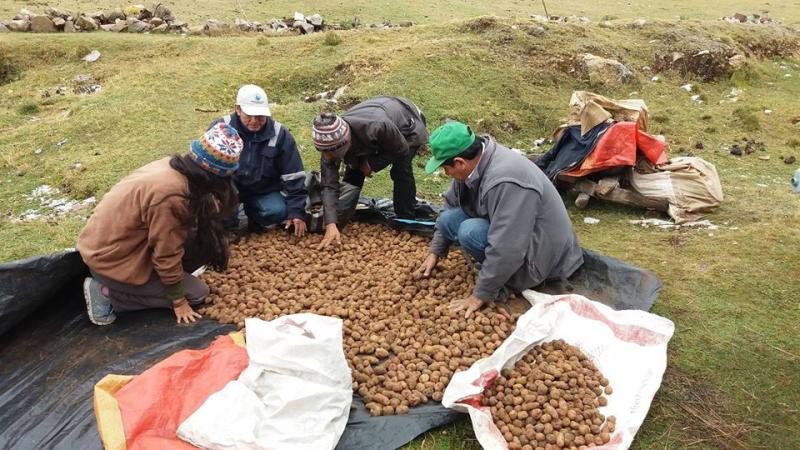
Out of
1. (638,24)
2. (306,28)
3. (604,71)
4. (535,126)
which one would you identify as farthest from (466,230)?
(306,28)

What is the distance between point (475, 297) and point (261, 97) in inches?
77.6

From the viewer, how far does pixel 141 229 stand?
3143 mm

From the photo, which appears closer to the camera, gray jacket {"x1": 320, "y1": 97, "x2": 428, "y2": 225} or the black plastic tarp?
the black plastic tarp

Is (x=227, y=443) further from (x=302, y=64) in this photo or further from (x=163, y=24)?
(x=163, y=24)

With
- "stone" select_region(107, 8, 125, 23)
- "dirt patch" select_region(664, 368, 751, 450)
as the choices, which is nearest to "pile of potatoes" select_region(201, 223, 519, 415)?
"dirt patch" select_region(664, 368, 751, 450)

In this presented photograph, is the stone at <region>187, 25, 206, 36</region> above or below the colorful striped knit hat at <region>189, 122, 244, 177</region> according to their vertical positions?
below

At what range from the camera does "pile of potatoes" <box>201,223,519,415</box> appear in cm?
304

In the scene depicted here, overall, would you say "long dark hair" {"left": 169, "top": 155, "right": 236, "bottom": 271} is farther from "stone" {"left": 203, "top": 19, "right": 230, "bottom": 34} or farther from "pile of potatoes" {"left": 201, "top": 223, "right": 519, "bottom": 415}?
"stone" {"left": 203, "top": 19, "right": 230, "bottom": 34}

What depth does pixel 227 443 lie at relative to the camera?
2.38 meters

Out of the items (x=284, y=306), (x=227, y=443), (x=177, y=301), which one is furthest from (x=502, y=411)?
(x=177, y=301)

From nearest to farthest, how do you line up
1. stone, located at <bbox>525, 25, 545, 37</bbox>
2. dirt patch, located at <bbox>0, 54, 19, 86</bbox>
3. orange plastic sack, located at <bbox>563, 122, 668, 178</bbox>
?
1. orange plastic sack, located at <bbox>563, 122, 668, 178</bbox>
2. stone, located at <bbox>525, 25, 545, 37</bbox>
3. dirt patch, located at <bbox>0, 54, 19, 86</bbox>

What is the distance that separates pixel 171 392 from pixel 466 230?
1.83m

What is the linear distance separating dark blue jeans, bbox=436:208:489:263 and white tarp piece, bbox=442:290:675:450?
42 centimetres

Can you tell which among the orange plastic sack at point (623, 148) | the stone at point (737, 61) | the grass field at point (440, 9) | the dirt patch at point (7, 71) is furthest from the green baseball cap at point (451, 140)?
the grass field at point (440, 9)
